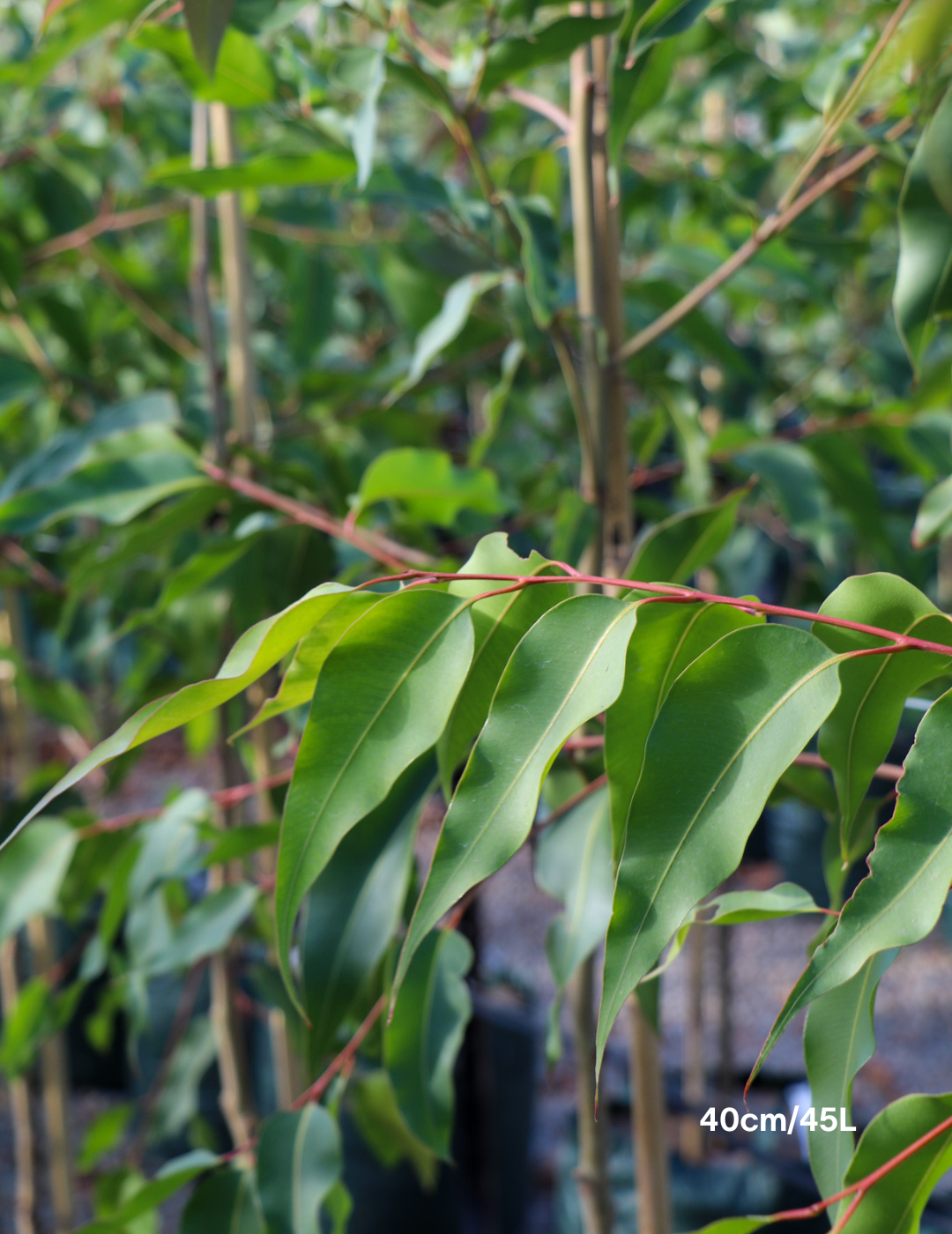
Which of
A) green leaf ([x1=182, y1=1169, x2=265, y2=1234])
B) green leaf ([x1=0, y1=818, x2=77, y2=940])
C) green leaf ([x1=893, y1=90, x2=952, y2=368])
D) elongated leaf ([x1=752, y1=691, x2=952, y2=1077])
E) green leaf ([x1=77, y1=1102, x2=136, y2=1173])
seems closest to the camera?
elongated leaf ([x1=752, y1=691, x2=952, y2=1077])

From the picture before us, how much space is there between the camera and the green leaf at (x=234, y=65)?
0.44 meters

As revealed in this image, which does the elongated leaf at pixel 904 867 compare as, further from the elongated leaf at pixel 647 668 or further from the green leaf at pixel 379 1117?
the green leaf at pixel 379 1117

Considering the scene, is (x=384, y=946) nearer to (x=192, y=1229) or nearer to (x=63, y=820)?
(x=192, y=1229)

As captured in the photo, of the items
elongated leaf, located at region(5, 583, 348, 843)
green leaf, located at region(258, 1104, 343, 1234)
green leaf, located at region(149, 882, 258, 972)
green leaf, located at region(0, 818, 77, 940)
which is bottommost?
green leaf, located at region(258, 1104, 343, 1234)

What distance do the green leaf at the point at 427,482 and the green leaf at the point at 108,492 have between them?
94 millimetres

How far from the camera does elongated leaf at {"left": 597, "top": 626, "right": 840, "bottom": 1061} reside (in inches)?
9.4

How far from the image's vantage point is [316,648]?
0.28 metres

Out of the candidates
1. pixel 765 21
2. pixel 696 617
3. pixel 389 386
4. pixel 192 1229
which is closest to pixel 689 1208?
pixel 192 1229

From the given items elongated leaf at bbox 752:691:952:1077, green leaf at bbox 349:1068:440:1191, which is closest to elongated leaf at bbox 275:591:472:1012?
elongated leaf at bbox 752:691:952:1077

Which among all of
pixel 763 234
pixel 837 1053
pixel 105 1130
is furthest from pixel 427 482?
pixel 105 1130

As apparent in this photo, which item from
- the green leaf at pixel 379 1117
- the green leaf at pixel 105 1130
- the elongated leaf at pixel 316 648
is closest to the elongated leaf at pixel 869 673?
the elongated leaf at pixel 316 648

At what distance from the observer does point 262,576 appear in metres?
0.54

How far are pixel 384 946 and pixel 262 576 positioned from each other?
223mm

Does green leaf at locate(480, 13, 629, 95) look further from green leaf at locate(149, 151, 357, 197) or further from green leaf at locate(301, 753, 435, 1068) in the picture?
green leaf at locate(301, 753, 435, 1068)
